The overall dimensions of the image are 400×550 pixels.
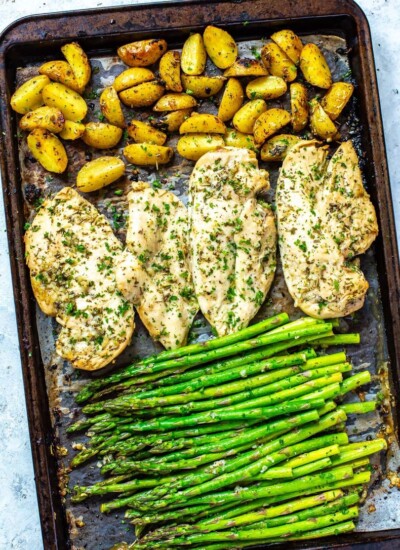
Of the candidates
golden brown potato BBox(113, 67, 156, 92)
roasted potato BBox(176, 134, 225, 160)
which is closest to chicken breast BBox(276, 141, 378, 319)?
roasted potato BBox(176, 134, 225, 160)

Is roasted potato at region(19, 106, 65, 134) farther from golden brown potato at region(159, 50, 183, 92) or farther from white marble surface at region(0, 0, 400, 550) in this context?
golden brown potato at region(159, 50, 183, 92)

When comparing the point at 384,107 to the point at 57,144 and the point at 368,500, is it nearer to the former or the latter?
the point at 57,144

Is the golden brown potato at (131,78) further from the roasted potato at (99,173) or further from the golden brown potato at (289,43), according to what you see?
the golden brown potato at (289,43)

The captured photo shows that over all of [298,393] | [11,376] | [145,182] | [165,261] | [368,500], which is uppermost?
[145,182]

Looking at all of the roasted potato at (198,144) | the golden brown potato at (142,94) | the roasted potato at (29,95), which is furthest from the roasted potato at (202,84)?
the roasted potato at (29,95)

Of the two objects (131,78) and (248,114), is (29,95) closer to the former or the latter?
(131,78)

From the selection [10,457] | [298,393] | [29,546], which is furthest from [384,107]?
[29,546]
